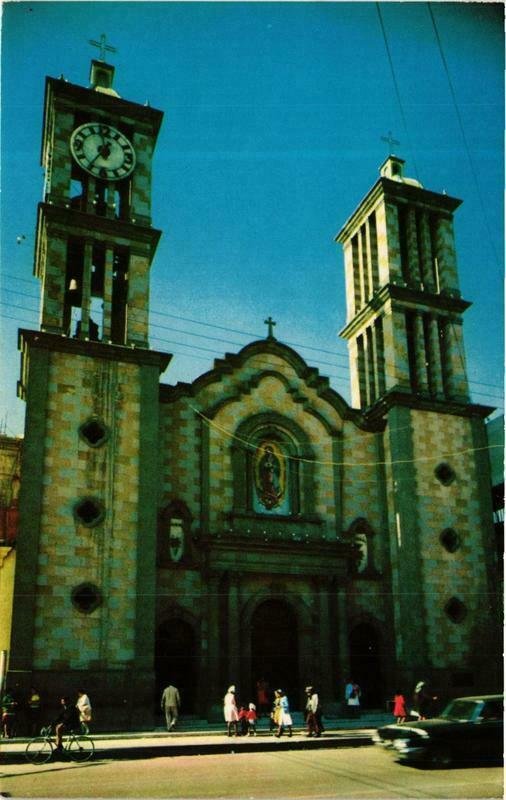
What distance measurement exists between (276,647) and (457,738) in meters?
14.9

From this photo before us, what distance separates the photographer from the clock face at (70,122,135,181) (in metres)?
33.7

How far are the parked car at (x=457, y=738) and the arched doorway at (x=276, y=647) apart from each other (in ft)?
44.0

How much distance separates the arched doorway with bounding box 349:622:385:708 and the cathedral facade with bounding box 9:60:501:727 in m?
0.08

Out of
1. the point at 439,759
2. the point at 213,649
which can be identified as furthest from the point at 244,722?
the point at 439,759

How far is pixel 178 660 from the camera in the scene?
96.1 feet

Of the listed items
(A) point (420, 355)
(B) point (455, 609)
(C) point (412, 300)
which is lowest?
(B) point (455, 609)

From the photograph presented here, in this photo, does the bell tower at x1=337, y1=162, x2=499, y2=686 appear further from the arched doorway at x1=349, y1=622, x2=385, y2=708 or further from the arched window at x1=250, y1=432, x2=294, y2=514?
the arched window at x1=250, y1=432, x2=294, y2=514

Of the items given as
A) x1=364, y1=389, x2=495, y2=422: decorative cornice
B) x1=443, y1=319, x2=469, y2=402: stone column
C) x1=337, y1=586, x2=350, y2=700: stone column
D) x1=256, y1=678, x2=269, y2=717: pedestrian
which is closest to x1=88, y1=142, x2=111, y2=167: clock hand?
x1=364, y1=389, x2=495, y2=422: decorative cornice

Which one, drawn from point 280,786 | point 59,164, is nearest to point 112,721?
point 280,786

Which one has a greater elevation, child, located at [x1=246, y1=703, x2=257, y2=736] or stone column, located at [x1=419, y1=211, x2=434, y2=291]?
stone column, located at [x1=419, y1=211, x2=434, y2=291]

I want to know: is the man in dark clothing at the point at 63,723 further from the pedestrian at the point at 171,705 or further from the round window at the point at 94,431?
the round window at the point at 94,431

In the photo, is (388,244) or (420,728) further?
(388,244)

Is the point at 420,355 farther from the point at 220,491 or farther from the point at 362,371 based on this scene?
the point at 220,491

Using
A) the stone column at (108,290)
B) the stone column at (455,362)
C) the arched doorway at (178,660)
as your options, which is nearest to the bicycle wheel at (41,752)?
the arched doorway at (178,660)
